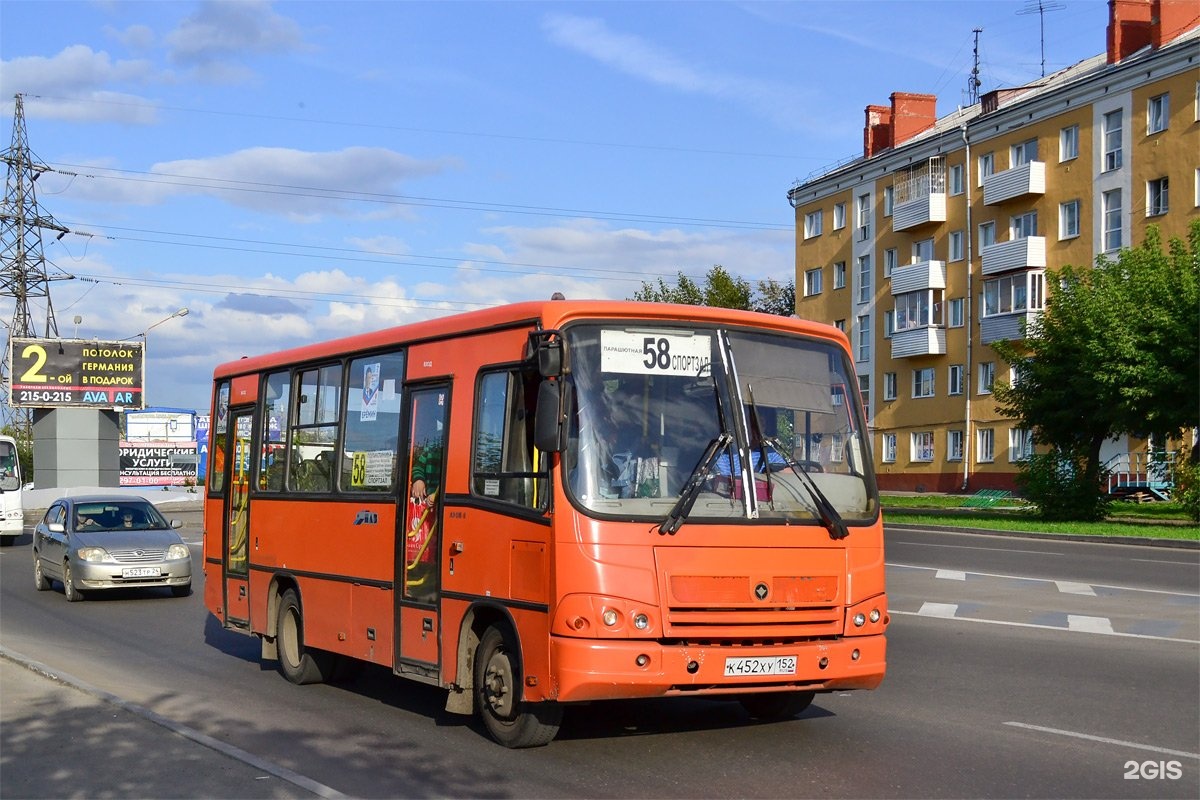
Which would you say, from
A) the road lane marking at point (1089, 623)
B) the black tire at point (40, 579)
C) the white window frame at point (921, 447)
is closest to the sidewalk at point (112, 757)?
the road lane marking at point (1089, 623)

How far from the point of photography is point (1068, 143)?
176 ft

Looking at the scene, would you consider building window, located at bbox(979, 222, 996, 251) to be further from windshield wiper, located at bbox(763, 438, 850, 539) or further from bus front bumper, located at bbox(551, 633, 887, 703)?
bus front bumper, located at bbox(551, 633, 887, 703)

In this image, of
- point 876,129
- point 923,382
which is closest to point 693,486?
point 923,382

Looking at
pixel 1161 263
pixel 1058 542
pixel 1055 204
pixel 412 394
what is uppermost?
pixel 1055 204

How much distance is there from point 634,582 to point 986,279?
53.0 metres

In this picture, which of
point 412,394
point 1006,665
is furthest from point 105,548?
point 1006,665

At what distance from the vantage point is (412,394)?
33.3 feet

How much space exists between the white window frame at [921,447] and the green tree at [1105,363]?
2022 cm

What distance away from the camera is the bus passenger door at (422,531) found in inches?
369

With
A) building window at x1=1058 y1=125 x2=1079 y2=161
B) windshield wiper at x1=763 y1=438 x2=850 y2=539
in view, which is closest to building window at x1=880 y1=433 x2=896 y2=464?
building window at x1=1058 y1=125 x2=1079 y2=161

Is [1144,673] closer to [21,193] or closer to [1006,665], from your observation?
[1006,665]

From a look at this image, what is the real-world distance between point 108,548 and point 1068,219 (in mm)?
43834

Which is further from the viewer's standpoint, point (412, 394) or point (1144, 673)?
point (1144, 673)

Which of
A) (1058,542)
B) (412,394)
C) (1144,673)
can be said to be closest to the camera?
(412,394)
